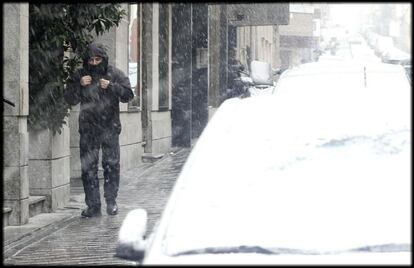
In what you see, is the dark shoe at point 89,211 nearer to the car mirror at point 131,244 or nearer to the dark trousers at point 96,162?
the dark trousers at point 96,162

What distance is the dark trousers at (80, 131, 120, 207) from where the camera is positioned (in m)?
10.4

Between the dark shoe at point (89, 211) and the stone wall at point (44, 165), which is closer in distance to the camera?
the dark shoe at point (89, 211)

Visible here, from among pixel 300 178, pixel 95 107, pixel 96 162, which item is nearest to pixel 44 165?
pixel 96 162

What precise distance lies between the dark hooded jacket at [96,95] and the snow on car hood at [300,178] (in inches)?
208

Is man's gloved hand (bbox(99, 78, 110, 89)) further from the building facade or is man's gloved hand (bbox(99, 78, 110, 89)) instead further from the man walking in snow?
the building facade

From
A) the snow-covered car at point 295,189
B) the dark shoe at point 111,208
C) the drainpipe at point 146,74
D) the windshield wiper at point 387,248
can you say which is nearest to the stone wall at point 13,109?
the dark shoe at point 111,208

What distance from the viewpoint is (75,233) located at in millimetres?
9555

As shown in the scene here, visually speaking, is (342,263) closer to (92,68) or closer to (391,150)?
(391,150)

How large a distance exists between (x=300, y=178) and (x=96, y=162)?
6223mm

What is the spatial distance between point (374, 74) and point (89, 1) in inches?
138

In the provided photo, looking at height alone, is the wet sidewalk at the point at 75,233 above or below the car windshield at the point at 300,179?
below

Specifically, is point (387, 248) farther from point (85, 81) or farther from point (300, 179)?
point (85, 81)

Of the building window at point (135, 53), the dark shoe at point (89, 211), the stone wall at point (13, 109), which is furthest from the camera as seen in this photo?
the building window at point (135, 53)

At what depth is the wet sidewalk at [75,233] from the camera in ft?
26.7
